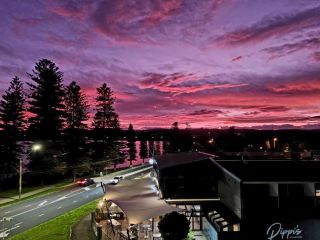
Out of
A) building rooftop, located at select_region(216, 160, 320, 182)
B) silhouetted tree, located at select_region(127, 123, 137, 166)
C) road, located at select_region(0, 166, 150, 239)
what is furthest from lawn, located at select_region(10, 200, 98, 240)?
silhouetted tree, located at select_region(127, 123, 137, 166)

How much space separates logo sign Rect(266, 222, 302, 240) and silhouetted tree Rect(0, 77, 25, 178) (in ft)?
149

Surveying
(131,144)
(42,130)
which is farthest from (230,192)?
(131,144)

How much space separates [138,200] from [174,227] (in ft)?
15.8

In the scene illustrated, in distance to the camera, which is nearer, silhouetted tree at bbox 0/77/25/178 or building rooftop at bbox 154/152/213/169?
building rooftop at bbox 154/152/213/169

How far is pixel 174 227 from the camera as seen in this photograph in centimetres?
1462

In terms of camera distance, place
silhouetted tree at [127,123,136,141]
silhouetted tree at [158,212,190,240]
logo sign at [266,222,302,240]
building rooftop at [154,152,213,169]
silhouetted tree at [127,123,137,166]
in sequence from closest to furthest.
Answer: silhouetted tree at [158,212,190,240], logo sign at [266,222,302,240], building rooftop at [154,152,213,169], silhouetted tree at [127,123,137,166], silhouetted tree at [127,123,136,141]

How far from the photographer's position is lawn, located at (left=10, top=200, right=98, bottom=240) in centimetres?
2246

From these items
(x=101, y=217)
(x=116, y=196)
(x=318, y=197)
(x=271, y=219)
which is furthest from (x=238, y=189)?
(x=101, y=217)

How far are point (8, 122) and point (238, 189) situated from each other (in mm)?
46036

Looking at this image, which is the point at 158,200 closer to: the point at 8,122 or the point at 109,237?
the point at 109,237

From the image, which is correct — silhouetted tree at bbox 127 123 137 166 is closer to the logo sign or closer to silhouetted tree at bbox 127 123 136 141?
silhouetted tree at bbox 127 123 136 141

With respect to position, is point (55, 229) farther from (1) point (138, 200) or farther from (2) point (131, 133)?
(2) point (131, 133)

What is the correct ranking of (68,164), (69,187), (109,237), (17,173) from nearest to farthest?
(109,237) → (69,187) → (17,173) → (68,164)

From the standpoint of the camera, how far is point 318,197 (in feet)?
58.5
